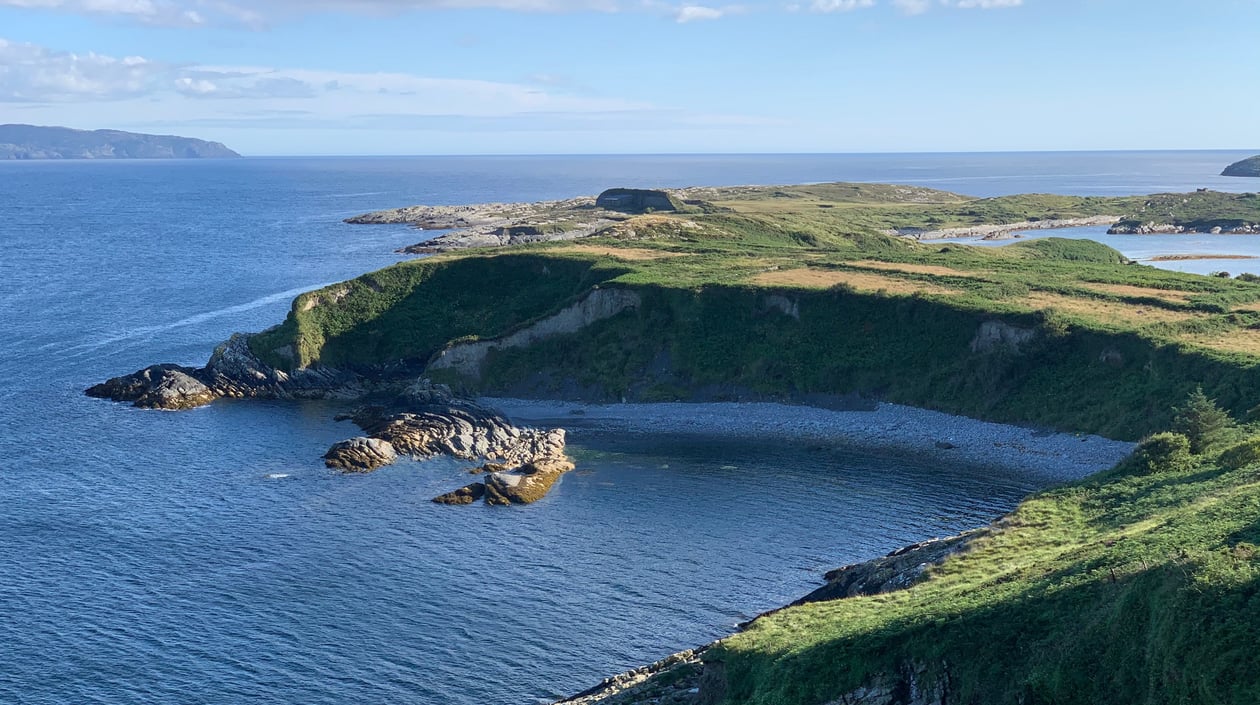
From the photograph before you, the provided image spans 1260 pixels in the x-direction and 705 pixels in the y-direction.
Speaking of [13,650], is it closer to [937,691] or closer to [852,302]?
[937,691]

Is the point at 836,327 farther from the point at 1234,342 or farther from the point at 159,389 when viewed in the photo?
the point at 159,389

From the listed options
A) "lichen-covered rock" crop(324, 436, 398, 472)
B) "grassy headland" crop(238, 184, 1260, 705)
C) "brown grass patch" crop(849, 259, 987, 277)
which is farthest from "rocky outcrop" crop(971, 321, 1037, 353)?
"lichen-covered rock" crop(324, 436, 398, 472)

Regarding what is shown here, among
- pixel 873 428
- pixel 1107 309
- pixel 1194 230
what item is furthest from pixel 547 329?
pixel 1194 230

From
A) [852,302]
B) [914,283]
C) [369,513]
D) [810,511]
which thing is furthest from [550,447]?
[914,283]

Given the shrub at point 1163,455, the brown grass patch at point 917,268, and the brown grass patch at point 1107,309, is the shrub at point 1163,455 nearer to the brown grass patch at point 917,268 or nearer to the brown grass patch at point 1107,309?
the brown grass patch at point 1107,309

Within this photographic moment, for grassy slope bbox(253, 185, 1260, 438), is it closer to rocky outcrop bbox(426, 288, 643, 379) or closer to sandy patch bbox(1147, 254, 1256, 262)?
rocky outcrop bbox(426, 288, 643, 379)

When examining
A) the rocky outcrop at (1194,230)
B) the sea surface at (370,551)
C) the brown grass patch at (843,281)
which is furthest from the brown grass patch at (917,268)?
the rocky outcrop at (1194,230)
